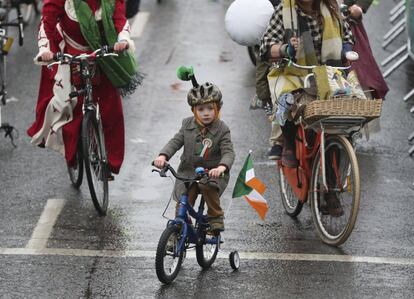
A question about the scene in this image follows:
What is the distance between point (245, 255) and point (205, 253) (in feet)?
1.59

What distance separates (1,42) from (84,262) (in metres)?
4.39

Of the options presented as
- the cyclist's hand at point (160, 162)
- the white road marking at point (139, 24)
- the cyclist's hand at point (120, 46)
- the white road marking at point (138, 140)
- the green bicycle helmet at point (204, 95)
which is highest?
the green bicycle helmet at point (204, 95)

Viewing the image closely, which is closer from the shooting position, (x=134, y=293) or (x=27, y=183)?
(x=134, y=293)

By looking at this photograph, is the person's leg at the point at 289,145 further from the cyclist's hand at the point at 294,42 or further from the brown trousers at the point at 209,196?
the brown trousers at the point at 209,196

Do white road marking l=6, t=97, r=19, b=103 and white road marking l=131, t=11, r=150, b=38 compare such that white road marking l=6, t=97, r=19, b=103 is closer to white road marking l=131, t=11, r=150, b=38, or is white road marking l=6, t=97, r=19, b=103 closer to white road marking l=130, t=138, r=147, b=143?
white road marking l=130, t=138, r=147, b=143

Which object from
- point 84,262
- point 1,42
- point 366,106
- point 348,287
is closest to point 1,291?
point 84,262

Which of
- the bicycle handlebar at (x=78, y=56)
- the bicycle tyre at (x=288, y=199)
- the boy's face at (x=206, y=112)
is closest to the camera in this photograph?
the boy's face at (x=206, y=112)

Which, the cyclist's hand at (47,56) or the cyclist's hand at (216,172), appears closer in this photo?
the cyclist's hand at (216,172)

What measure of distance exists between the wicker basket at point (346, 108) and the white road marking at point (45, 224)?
2.27 metres

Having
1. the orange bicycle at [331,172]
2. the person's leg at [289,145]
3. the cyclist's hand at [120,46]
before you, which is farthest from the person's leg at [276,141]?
the cyclist's hand at [120,46]

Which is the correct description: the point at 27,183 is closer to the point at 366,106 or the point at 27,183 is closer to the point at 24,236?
the point at 24,236

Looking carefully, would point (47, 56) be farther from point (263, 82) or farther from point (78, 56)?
point (263, 82)

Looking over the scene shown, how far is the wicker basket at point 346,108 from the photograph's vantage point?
9.22m

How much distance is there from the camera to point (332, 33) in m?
9.84
